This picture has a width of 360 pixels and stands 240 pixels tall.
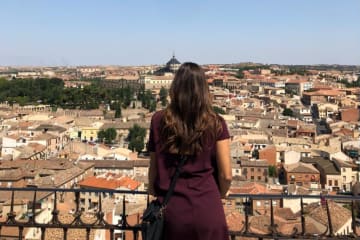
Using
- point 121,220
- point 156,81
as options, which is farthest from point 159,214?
point 156,81

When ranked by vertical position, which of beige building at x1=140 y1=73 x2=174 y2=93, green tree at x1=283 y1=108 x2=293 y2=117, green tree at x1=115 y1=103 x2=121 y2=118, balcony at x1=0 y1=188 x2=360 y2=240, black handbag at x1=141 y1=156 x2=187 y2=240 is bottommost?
green tree at x1=283 y1=108 x2=293 y2=117

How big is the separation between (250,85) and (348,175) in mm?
50194

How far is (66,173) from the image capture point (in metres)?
17.7

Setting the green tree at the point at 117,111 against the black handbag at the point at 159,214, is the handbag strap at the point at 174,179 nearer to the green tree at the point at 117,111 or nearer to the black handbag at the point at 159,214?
the black handbag at the point at 159,214

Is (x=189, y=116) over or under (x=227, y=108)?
over

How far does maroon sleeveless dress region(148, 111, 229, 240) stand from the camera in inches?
68.1

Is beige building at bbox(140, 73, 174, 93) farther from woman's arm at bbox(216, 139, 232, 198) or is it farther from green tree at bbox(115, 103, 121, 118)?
woman's arm at bbox(216, 139, 232, 198)

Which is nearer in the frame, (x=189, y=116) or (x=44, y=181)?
(x=189, y=116)

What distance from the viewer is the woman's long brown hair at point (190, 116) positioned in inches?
68.6

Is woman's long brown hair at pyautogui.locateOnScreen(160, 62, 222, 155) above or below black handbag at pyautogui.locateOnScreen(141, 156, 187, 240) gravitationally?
above

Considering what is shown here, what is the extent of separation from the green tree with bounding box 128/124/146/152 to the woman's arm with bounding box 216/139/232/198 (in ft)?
86.9

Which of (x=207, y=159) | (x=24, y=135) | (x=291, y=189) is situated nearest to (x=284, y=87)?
(x=24, y=135)

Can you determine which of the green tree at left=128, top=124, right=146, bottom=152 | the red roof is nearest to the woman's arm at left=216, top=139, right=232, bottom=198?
the red roof

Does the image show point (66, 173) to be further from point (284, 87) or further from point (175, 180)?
point (284, 87)
